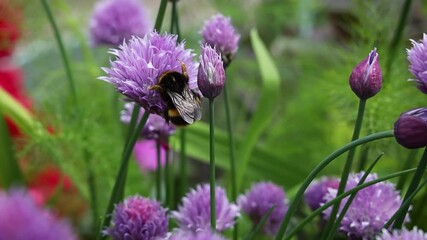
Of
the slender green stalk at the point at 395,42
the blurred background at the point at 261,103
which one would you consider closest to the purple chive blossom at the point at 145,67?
the blurred background at the point at 261,103

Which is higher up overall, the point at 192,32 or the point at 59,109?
the point at 192,32

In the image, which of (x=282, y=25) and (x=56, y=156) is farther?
(x=282, y=25)

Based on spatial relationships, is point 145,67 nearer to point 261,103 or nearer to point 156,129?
point 156,129

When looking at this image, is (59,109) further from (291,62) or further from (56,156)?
(291,62)

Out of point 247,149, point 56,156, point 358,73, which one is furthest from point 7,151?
point 358,73

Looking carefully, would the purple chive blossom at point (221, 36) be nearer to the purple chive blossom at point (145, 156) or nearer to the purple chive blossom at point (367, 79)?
the purple chive blossom at point (367, 79)

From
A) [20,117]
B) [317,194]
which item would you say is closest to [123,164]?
[317,194]
